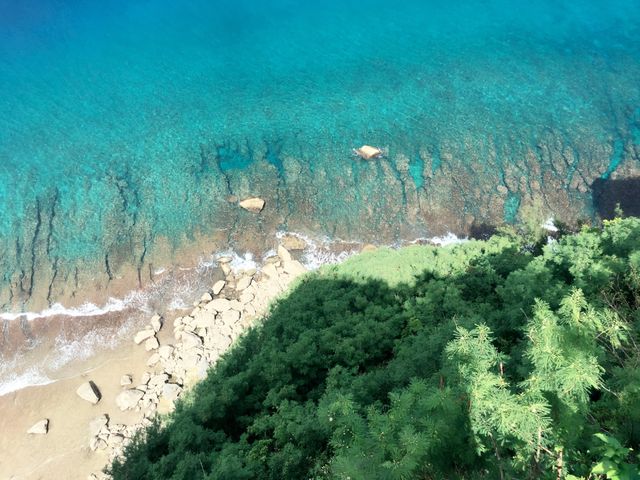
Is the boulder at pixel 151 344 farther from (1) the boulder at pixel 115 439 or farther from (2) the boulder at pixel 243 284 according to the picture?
(2) the boulder at pixel 243 284

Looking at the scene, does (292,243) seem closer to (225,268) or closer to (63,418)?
(225,268)

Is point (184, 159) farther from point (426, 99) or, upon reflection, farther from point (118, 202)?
point (426, 99)

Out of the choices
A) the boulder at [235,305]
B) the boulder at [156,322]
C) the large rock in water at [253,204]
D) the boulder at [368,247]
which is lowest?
the boulder at [156,322]

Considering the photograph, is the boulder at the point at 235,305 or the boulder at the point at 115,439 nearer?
the boulder at the point at 115,439

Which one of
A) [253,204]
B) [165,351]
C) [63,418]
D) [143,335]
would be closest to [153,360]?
[165,351]

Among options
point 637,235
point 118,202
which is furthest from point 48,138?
point 637,235

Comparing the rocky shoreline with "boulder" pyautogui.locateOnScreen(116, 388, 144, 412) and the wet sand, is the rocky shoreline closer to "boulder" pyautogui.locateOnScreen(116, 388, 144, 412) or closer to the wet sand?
"boulder" pyautogui.locateOnScreen(116, 388, 144, 412)

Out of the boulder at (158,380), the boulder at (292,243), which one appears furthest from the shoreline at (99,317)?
the boulder at (158,380)
